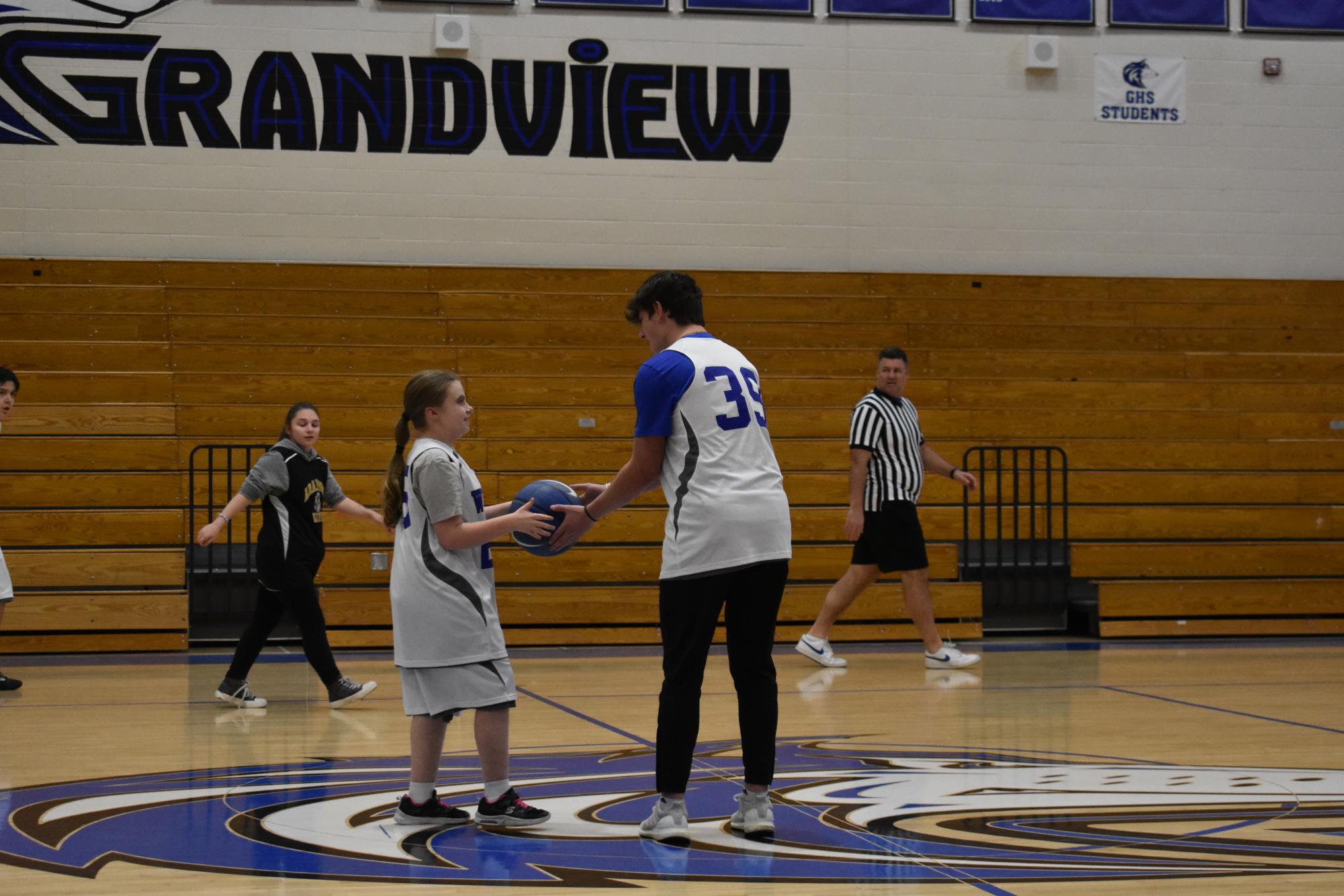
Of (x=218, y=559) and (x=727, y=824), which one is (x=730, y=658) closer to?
(x=727, y=824)

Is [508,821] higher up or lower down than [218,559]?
lower down

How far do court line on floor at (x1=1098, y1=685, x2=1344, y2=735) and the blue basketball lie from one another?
3.21 metres

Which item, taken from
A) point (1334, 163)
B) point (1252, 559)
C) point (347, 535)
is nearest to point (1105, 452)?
point (1252, 559)

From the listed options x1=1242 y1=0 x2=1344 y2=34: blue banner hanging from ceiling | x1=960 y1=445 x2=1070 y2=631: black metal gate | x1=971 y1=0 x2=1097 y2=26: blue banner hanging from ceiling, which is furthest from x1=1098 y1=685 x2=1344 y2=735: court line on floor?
x1=1242 y1=0 x2=1344 y2=34: blue banner hanging from ceiling

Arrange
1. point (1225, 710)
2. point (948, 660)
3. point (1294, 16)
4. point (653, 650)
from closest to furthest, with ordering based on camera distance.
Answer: point (1225, 710) < point (948, 660) < point (653, 650) < point (1294, 16)

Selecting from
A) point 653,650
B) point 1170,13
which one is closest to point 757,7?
point 1170,13

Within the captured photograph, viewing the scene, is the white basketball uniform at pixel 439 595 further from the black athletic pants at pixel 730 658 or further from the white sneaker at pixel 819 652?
the white sneaker at pixel 819 652

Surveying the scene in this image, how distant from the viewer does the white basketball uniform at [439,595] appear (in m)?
3.66

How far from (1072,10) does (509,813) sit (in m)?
11.3

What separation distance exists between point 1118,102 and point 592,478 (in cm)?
656

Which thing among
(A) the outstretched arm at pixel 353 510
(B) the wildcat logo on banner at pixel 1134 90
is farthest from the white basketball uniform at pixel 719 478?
(B) the wildcat logo on banner at pixel 1134 90

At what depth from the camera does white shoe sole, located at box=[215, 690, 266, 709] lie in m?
6.30

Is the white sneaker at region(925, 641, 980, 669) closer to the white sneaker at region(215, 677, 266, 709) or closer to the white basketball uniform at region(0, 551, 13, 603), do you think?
the white sneaker at region(215, 677, 266, 709)

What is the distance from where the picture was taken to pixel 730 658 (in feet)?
12.0
